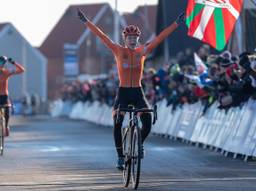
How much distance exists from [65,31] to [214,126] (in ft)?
261

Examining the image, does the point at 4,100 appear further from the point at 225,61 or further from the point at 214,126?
the point at 225,61

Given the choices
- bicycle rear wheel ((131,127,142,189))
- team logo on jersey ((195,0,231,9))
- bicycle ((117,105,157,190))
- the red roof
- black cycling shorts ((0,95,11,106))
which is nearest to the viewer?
bicycle rear wheel ((131,127,142,189))

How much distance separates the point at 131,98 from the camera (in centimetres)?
1429

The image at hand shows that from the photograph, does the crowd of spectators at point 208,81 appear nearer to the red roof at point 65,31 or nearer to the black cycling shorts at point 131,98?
the black cycling shorts at point 131,98

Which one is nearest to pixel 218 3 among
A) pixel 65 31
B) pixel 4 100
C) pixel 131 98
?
pixel 4 100

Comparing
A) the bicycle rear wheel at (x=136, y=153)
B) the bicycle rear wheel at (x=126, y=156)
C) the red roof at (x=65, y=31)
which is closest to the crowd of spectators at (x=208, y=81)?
the bicycle rear wheel at (x=126, y=156)

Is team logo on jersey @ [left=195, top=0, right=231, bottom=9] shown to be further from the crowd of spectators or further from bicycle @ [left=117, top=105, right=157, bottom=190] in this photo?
bicycle @ [left=117, top=105, right=157, bottom=190]

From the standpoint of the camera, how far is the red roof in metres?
99.6

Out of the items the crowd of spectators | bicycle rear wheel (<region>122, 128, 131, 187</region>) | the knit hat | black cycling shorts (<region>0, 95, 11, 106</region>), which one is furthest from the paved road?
the knit hat

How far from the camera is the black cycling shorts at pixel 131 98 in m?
14.3

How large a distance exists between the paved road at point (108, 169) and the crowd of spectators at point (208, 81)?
4.21 ft

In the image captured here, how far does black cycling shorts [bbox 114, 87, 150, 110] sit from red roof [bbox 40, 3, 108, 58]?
277 feet

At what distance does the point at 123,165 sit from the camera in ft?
46.9

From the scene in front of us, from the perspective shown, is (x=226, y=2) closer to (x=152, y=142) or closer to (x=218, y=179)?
(x=218, y=179)
